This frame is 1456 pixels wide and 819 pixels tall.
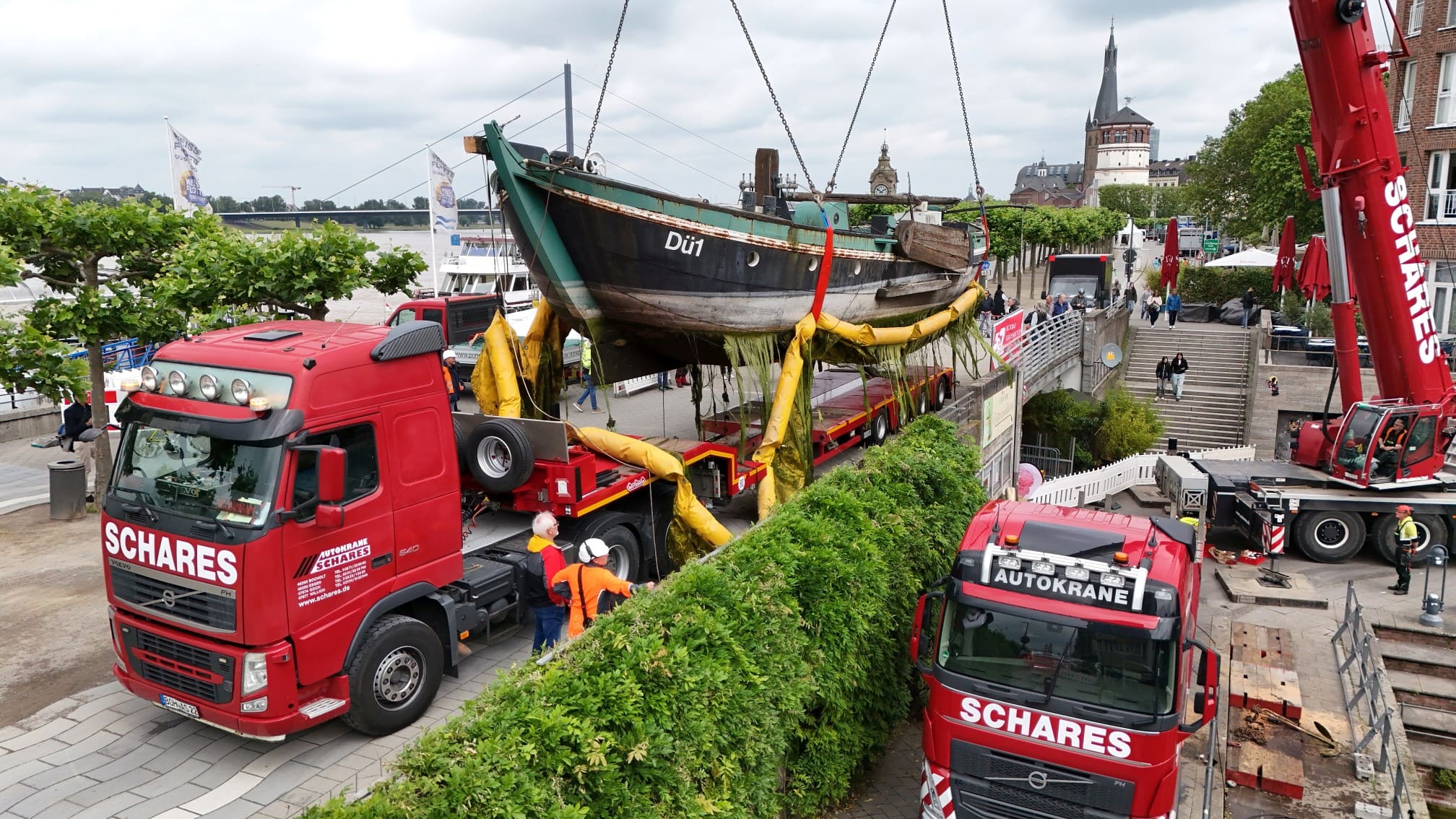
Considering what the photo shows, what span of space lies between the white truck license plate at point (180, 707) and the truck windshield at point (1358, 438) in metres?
15.9

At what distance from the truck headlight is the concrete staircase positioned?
26122 mm

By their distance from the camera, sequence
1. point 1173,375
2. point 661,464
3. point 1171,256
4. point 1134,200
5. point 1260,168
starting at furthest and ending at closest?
point 1134,200, point 1260,168, point 1171,256, point 1173,375, point 661,464

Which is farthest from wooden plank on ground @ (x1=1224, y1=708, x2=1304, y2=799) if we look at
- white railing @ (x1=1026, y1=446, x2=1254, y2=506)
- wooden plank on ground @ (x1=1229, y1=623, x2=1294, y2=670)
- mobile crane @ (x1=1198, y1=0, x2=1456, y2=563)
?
white railing @ (x1=1026, y1=446, x2=1254, y2=506)

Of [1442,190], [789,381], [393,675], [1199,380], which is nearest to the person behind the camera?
[393,675]

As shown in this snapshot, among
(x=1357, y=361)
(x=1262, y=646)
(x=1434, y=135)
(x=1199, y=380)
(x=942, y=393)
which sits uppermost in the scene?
(x=1434, y=135)

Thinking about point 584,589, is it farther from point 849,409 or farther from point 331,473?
point 849,409

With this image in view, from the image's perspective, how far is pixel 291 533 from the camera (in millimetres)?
6230

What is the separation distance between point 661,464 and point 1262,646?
26.1 ft

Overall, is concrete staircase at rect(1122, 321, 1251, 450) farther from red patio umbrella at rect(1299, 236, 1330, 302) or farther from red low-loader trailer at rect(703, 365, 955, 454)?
red low-loader trailer at rect(703, 365, 955, 454)

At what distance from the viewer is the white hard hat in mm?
7238

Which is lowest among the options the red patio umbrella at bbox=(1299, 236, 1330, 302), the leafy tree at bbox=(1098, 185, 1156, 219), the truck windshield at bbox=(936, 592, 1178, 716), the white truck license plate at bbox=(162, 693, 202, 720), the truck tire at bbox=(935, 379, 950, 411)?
the white truck license plate at bbox=(162, 693, 202, 720)

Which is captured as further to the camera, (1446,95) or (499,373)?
(1446,95)

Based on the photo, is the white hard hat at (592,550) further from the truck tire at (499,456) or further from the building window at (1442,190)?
the building window at (1442,190)

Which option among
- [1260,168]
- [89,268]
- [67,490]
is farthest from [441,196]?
[1260,168]
